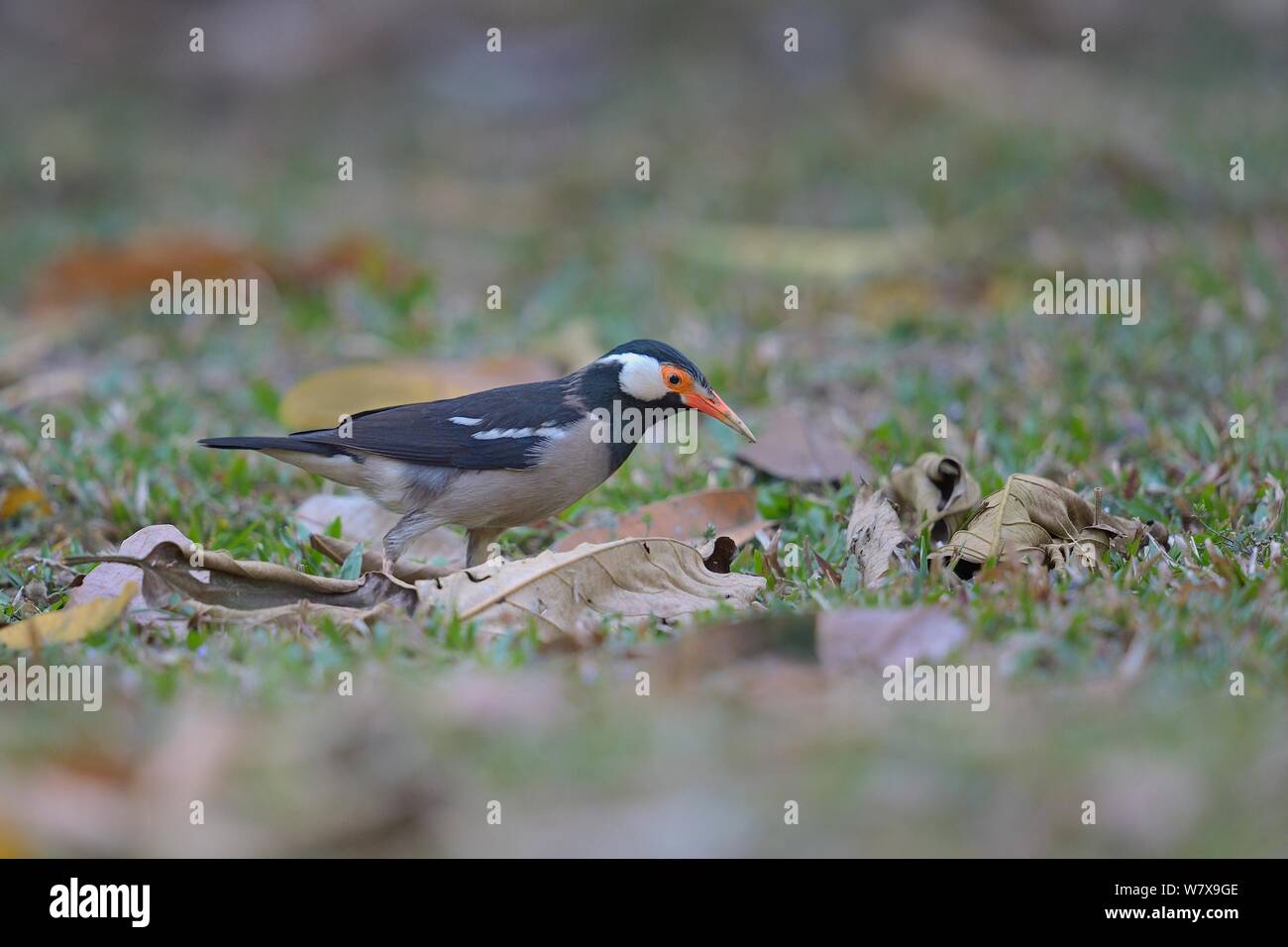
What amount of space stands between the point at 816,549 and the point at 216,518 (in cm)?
214

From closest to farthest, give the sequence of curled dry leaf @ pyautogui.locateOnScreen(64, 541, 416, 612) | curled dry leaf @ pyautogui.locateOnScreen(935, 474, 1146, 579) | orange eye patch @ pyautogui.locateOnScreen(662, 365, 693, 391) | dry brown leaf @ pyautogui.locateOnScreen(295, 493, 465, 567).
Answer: curled dry leaf @ pyautogui.locateOnScreen(64, 541, 416, 612) < curled dry leaf @ pyautogui.locateOnScreen(935, 474, 1146, 579) < orange eye patch @ pyautogui.locateOnScreen(662, 365, 693, 391) < dry brown leaf @ pyautogui.locateOnScreen(295, 493, 465, 567)

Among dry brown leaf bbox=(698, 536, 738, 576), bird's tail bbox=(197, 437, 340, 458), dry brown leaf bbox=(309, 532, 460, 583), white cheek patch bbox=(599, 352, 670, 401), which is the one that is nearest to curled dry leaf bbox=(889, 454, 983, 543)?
dry brown leaf bbox=(698, 536, 738, 576)

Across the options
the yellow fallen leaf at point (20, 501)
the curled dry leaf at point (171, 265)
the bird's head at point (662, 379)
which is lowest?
the yellow fallen leaf at point (20, 501)

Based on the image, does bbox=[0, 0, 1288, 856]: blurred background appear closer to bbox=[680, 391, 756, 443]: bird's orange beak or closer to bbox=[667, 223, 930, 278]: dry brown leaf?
bbox=[667, 223, 930, 278]: dry brown leaf

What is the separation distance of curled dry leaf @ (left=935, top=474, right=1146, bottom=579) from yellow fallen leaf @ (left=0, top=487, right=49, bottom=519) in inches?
127

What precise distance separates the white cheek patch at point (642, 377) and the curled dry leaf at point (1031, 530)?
1.08 metres

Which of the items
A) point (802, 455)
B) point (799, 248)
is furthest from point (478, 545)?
point (799, 248)

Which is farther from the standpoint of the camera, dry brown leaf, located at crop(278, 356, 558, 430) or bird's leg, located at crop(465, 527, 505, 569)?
dry brown leaf, located at crop(278, 356, 558, 430)

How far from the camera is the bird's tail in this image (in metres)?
4.85

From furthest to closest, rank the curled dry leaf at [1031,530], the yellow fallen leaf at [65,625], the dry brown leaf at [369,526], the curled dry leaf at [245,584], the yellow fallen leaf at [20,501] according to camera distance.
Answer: the yellow fallen leaf at [20,501]
the dry brown leaf at [369,526]
the curled dry leaf at [1031,530]
the curled dry leaf at [245,584]
the yellow fallen leaf at [65,625]

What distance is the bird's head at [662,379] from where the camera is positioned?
5.06 meters

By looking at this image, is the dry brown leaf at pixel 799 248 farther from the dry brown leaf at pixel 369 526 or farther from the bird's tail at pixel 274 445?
the bird's tail at pixel 274 445

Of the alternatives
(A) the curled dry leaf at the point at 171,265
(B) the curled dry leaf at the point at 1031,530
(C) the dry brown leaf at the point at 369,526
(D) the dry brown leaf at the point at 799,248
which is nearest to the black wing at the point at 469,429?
(C) the dry brown leaf at the point at 369,526
